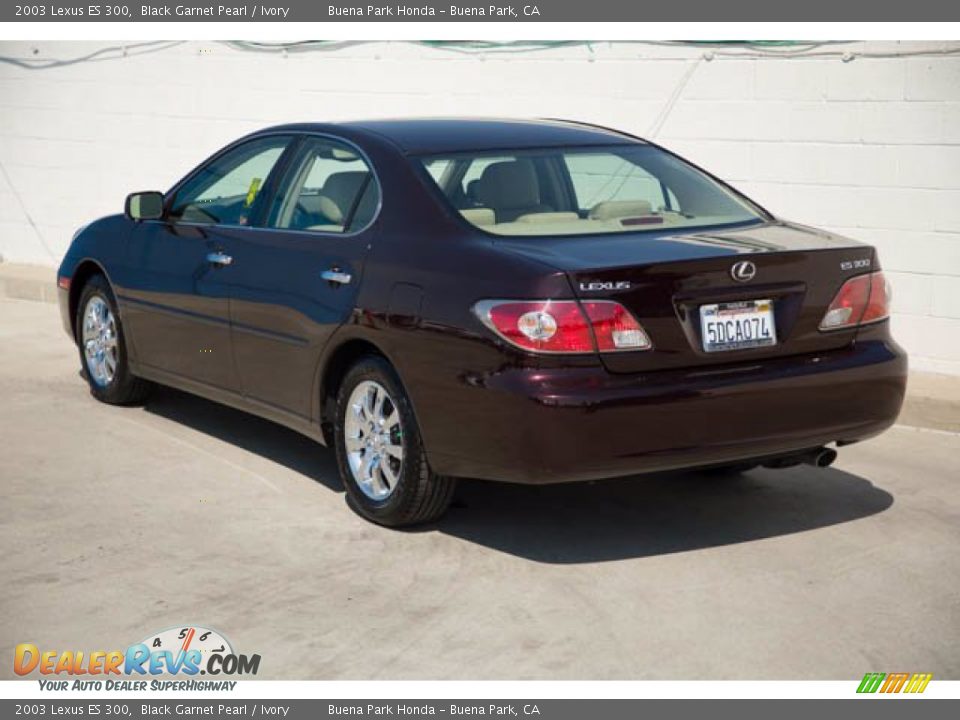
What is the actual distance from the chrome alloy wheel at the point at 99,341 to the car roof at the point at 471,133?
1733 mm

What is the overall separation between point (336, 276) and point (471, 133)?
911mm

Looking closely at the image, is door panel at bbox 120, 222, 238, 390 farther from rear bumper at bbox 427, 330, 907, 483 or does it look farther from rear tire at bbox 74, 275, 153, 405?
rear bumper at bbox 427, 330, 907, 483

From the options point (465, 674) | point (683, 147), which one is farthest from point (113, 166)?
point (465, 674)

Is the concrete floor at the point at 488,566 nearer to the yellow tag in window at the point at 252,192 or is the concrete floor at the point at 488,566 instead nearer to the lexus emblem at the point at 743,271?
the lexus emblem at the point at 743,271

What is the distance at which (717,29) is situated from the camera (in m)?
9.77

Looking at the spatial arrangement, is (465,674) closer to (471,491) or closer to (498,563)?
(498,563)

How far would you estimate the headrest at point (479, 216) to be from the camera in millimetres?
6062

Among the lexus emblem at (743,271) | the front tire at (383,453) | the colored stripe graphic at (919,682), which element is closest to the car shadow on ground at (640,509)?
the front tire at (383,453)

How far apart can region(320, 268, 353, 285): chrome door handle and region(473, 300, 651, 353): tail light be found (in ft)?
3.32

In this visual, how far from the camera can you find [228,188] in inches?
297

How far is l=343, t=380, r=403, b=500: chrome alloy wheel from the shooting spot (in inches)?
240

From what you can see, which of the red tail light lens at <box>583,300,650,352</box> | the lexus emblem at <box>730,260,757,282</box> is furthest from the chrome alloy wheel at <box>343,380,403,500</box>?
the lexus emblem at <box>730,260,757,282</box>

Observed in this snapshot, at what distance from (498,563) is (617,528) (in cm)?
66

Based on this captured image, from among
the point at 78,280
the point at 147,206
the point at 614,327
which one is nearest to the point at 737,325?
the point at 614,327
